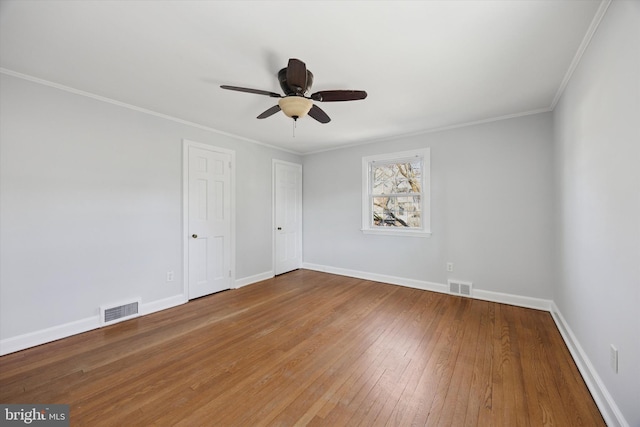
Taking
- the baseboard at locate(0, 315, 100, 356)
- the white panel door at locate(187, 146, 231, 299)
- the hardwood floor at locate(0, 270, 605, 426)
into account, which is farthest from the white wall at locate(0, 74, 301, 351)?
the hardwood floor at locate(0, 270, 605, 426)

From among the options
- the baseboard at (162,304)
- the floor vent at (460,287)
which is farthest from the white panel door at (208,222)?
the floor vent at (460,287)

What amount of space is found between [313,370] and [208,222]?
8.53 feet

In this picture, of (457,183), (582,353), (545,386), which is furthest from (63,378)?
(457,183)

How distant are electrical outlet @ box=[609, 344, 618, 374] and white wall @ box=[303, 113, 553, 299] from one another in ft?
6.28

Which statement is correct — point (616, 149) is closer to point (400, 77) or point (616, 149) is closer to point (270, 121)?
point (400, 77)

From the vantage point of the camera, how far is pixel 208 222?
12.3ft

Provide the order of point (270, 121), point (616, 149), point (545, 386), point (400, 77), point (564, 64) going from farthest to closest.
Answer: point (270, 121)
point (400, 77)
point (564, 64)
point (545, 386)
point (616, 149)

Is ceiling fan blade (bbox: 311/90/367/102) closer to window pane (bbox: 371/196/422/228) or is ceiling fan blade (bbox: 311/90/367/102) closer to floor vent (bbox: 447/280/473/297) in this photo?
window pane (bbox: 371/196/422/228)

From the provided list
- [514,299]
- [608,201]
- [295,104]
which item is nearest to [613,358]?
[608,201]

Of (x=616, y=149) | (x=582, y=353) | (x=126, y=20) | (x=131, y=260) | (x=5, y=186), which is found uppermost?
(x=126, y=20)

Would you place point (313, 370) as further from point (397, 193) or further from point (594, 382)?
point (397, 193)

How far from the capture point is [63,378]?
192 centimetres

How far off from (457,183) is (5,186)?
496cm

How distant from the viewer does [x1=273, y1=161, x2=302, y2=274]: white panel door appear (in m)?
4.87
